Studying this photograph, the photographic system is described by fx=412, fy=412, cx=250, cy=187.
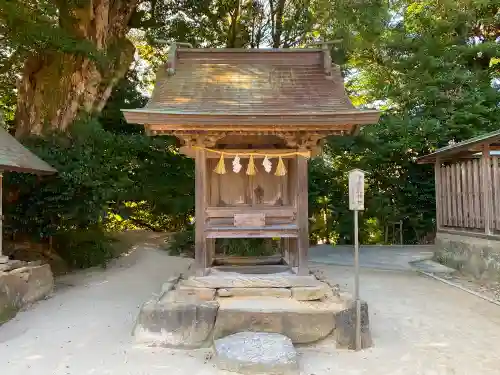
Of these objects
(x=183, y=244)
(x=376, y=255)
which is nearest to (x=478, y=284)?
(x=376, y=255)

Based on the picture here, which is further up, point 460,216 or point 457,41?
point 457,41

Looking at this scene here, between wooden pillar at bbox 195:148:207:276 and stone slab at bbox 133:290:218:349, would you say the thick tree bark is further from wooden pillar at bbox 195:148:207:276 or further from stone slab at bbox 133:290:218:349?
stone slab at bbox 133:290:218:349

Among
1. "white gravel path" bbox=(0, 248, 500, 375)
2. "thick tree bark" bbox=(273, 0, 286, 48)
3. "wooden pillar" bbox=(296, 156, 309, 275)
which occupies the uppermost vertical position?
"thick tree bark" bbox=(273, 0, 286, 48)

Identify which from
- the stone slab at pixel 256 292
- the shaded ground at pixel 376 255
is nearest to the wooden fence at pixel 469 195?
the shaded ground at pixel 376 255

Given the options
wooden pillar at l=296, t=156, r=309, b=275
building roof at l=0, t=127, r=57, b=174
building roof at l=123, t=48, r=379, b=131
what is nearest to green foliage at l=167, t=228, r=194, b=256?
building roof at l=0, t=127, r=57, b=174

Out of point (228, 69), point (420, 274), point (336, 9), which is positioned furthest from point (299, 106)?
point (336, 9)

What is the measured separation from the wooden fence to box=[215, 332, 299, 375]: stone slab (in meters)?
6.76

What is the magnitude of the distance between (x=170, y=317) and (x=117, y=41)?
411 inches

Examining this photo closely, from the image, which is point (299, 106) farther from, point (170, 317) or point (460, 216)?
point (460, 216)

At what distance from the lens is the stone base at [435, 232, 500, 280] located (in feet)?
30.3

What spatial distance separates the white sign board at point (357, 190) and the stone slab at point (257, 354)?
1956 mm

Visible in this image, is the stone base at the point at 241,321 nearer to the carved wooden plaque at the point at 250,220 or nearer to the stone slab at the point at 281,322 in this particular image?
the stone slab at the point at 281,322

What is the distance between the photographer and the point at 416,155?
1546 cm

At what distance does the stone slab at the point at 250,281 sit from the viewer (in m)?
6.25
